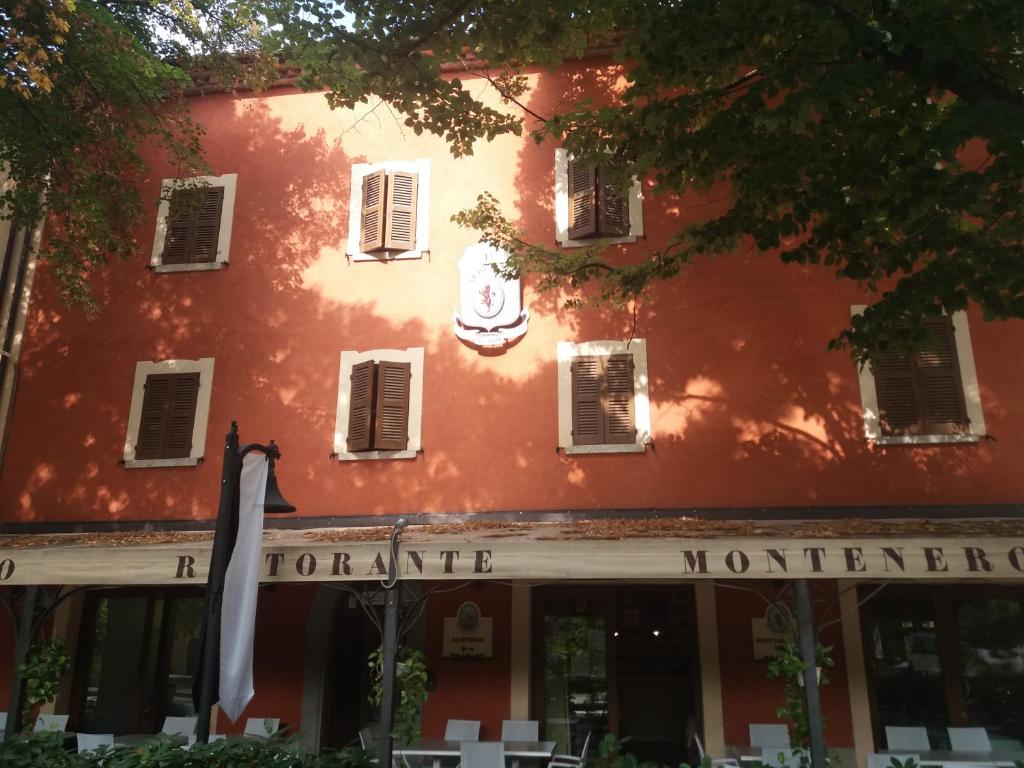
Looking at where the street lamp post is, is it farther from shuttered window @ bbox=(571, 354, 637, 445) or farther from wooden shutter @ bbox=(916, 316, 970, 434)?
wooden shutter @ bbox=(916, 316, 970, 434)

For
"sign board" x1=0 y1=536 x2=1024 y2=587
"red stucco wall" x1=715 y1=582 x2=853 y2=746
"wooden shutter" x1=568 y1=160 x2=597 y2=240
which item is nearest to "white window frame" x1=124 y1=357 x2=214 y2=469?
"sign board" x1=0 y1=536 x2=1024 y2=587

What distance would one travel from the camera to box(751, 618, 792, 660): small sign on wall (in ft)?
27.9

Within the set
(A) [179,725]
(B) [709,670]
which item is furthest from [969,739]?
(A) [179,725]

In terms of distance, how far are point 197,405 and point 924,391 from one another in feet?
27.4

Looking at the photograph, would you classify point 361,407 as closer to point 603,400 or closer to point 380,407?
point 380,407

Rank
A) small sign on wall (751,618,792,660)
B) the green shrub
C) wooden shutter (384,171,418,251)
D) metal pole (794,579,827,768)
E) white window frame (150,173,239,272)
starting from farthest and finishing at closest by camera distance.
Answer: white window frame (150,173,239,272)
wooden shutter (384,171,418,251)
small sign on wall (751,618,792,660)
metal pole (794,579,827,768)
the green shrub

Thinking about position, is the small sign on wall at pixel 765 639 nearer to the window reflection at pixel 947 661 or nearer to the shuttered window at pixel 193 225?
the window reflection at pixel 947 661

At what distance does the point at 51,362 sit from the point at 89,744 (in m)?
4.93

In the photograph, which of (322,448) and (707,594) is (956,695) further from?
(322,448)

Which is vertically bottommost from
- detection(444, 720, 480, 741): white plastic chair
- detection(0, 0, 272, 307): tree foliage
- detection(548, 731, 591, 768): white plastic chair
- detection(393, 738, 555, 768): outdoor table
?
detection(548, 731, 591, 768): white plastic chair

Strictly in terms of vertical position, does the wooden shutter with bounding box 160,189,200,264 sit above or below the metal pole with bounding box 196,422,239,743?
above

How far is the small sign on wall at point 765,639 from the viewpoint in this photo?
8.51 metres

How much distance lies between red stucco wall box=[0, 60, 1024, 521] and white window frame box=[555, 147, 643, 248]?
5.0 inches

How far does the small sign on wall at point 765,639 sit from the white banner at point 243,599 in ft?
17.3
